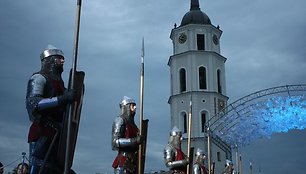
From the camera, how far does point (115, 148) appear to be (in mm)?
7824

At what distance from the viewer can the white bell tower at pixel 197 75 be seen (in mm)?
49925

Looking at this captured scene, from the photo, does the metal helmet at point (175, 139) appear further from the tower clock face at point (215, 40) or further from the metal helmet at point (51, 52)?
the tower clock face at point (215, 40)

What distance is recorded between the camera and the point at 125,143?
7.67m

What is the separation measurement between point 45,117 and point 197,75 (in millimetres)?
46329

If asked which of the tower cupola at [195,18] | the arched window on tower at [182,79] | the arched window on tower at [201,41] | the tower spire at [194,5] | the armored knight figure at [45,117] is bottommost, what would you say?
the armored knight figure at [45,117]

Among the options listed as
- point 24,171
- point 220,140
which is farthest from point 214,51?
point 24,171

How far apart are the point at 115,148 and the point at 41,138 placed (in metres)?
2.64

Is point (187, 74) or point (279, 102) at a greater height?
point (187, 74)

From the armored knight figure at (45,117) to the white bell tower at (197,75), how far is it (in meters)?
42.6

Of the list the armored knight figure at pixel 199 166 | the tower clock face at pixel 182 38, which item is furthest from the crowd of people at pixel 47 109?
the tower clock face at pixel 182 38

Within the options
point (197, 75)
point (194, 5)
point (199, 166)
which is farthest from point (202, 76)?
point (199, 166)

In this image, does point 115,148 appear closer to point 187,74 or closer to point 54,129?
point 54,129

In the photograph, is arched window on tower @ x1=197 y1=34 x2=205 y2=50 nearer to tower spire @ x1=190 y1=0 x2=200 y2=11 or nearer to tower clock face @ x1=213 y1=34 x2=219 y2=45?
tower clock face @ x1=213 y1=34 x2=219 y2=45

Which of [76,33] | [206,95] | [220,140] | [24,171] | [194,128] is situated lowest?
[24,171]
